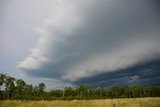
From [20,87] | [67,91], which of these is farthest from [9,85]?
[67,91]

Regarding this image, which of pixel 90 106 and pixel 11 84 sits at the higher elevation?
pixel 11 84

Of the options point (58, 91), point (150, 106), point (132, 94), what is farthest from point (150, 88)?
point (150, 106)

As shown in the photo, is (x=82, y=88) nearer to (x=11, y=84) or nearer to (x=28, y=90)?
(x=28, y=90)

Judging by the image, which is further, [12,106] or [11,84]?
[11,84]

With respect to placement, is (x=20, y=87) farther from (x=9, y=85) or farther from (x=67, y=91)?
(x=67, y=91)

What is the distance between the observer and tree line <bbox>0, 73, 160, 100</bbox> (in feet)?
230

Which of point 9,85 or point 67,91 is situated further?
point 67,91

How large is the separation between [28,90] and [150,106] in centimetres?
7686

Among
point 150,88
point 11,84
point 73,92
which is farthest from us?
point 150,88

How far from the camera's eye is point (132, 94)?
369ft

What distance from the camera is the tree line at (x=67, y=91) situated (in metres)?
70.0

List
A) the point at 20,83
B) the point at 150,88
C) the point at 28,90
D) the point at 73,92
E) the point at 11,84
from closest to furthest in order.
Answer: the point at 11,84 < the point at 20,83 < the point at 28,90 < the point at 73,92 < the point at 150,88

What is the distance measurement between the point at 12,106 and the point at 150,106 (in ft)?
27.8

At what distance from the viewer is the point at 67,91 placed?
94750 mm
